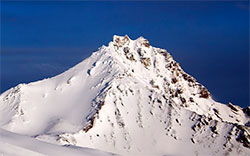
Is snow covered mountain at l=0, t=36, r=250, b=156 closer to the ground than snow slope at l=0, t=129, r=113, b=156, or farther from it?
farther from it

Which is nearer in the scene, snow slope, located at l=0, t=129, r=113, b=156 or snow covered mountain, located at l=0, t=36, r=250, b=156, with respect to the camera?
snow slope, located at l=0, t=129, r=113, b=156

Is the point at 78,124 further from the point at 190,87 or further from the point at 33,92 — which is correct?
the point at 190,87

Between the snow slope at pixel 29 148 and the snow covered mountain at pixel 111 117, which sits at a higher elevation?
the snow covered mountain at pixel 111 117

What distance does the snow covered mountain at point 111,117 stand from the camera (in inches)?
4387

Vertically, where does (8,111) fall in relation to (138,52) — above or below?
below

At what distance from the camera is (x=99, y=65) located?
141 meters

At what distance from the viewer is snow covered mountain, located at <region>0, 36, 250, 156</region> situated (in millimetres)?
111438

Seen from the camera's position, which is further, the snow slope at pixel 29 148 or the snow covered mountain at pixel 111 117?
the snow covered mountain at pixel 111 117

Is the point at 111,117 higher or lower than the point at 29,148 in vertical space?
higher

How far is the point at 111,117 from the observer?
117062 millimetres

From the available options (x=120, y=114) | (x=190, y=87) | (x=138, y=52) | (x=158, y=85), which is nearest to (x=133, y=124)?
(x=120, y=114)

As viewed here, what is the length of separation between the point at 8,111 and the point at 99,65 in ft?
121

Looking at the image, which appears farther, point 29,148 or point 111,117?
point 111,117

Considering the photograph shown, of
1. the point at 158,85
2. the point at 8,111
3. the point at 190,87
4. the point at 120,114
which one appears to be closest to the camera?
the point at 120,114
